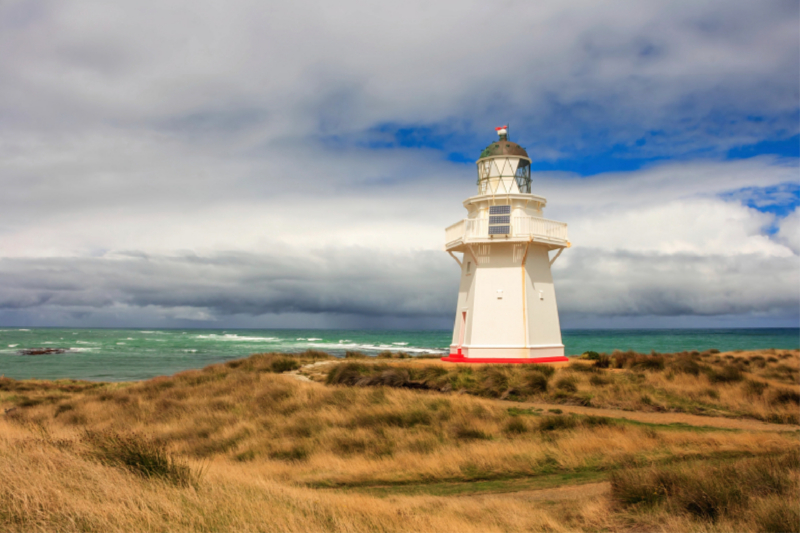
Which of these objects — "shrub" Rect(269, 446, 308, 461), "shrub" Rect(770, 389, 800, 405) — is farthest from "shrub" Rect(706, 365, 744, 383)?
"shrub" Rect(269, 446, 308, 461)

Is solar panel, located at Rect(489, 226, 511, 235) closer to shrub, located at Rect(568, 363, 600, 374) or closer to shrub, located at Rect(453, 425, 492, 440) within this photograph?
shrub, located at Rect(568, 363, 600, 374)

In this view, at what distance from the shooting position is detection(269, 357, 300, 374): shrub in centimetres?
2164

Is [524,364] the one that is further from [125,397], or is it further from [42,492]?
[42,492]

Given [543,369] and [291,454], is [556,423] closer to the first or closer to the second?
[291,454]

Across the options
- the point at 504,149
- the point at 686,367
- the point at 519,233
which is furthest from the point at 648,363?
the point at 504,149

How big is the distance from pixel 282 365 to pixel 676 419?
15.1m

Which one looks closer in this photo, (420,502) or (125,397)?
(420,502)

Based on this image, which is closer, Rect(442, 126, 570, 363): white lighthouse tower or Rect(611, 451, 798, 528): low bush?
Rect(611, 451, 798, 528): low bush

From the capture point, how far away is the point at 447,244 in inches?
842

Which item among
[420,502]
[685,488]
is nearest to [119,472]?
[420,502]

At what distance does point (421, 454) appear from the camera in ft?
30.0

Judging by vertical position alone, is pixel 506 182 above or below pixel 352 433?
above

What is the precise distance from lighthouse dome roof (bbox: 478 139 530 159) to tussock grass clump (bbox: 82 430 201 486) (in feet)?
55.9

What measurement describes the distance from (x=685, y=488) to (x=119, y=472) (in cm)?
615
